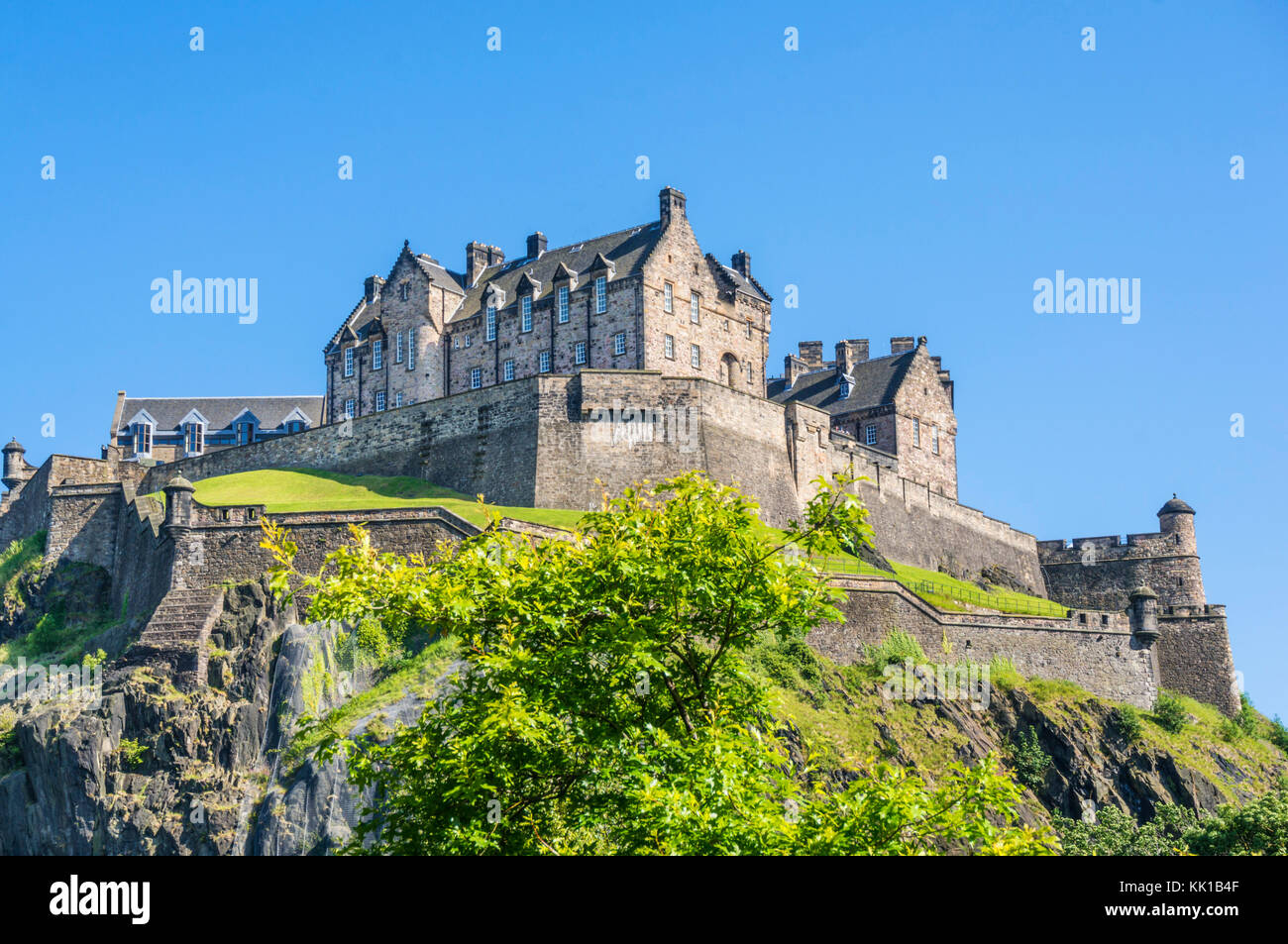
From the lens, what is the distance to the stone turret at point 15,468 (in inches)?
2494

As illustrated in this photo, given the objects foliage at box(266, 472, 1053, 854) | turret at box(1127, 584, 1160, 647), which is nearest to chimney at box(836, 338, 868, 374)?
turret at box(1127, 584, 1160, 647)

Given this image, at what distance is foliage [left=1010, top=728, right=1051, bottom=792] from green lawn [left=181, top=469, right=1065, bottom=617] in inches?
264

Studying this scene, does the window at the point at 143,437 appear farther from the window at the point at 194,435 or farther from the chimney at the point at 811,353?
the chimney at the point at 811,353

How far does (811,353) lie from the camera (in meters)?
82.5

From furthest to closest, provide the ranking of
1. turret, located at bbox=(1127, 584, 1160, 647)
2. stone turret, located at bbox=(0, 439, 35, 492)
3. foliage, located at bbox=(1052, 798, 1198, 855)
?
stone turret, located at bbox=(0, 439, 35, 492) < turret, located at bbox=(1127, 584, 1160, 647) < foliage, located at bbox=(1052, 798, 1198, 855)

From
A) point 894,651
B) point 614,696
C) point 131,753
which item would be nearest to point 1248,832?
point 894,651

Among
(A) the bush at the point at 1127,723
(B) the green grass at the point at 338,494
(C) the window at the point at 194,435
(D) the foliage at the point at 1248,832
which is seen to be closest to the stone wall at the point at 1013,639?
(A) the bush at the point at 1127,723

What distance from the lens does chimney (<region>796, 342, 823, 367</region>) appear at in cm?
8231

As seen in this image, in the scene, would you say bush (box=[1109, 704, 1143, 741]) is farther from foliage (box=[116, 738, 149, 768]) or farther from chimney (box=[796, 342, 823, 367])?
chimney (box=[796, 342, 823, 367])

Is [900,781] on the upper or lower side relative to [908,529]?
lower
